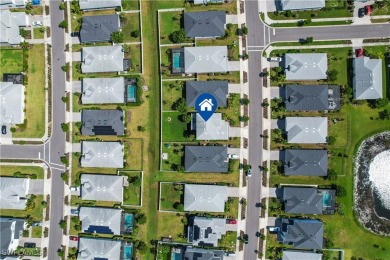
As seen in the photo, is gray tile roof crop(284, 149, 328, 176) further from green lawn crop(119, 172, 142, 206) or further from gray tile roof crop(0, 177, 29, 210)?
gray tile roof crop(0, 177, 29, 210)

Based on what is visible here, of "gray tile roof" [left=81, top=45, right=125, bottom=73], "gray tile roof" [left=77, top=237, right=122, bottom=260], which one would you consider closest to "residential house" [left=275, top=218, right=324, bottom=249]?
"gray tile roof" [left=77, top=237, right=122, bottom=260]

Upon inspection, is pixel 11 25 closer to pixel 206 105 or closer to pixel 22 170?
pixel 22 170

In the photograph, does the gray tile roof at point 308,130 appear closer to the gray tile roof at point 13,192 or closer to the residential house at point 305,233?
the residential house at point 305,233

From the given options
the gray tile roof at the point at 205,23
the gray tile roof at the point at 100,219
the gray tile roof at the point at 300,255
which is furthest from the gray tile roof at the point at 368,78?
the gray tile roof at the point at 100,219

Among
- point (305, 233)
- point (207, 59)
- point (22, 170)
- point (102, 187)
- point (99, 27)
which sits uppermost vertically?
point (99, 27)

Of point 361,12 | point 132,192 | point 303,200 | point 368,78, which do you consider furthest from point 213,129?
point 361,12
